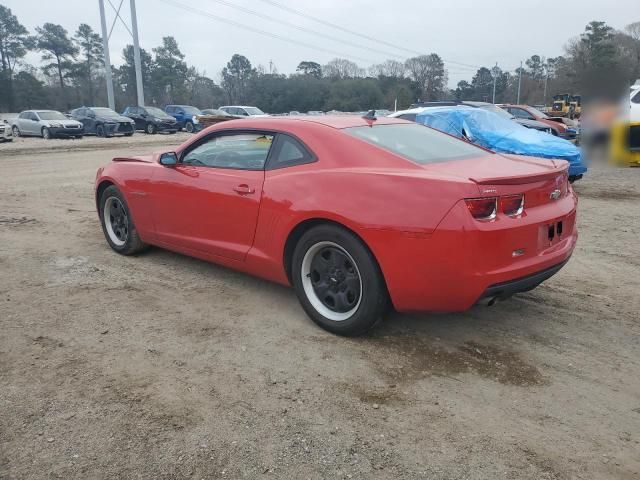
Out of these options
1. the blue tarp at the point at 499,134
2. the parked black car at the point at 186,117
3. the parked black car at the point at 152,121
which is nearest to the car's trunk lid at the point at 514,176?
the blue tarp at the point at 499,134

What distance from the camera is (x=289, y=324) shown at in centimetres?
388

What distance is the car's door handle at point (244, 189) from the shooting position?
4008mm

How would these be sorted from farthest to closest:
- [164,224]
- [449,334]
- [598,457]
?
[164,224] < [449,334] < [598,457]

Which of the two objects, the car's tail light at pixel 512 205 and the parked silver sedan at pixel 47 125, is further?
the parked silver sedan at pixel 47 125

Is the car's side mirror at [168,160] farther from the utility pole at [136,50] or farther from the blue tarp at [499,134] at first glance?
the utility pole at [136,50]

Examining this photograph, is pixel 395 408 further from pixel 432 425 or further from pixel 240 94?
pixel 240 94

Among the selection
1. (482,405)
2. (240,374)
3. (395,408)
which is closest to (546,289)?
(482,405)

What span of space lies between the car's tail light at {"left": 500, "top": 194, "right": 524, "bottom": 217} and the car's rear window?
0.63 meters

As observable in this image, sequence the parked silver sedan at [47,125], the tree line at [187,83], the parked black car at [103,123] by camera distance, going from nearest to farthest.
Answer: the parked silver sedan at [47,125]
the parked black car at [103,123]
the tree line at [187,83]

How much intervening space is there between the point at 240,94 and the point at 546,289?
7387 cm

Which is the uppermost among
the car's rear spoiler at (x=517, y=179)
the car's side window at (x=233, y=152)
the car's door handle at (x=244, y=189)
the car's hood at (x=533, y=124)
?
the car's hood at (x=533, y=124)

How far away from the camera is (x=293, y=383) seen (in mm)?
3076

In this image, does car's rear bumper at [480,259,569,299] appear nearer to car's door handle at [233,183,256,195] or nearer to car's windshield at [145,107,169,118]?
car's door handle at [233,183,256,195]

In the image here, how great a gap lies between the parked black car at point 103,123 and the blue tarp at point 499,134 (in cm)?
2072
